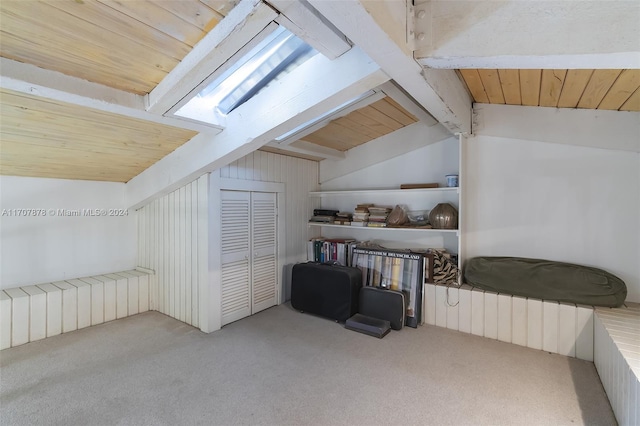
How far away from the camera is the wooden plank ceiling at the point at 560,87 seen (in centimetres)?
199

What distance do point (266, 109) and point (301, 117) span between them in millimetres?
290

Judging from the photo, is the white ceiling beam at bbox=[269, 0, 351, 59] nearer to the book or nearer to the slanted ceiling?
the slanted ceiling

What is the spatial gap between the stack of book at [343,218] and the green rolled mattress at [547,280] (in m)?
1.52

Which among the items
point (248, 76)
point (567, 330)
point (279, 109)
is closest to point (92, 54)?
point (248, 76)

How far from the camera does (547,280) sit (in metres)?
2.68

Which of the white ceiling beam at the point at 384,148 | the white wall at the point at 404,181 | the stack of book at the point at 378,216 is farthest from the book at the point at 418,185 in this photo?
the white ceiling beam at the point at 384,148

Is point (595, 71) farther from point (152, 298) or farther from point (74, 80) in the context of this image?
point (152, 298)

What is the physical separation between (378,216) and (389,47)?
2.53 metres

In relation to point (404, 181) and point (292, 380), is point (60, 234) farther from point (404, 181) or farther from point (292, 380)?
point (404, 181)

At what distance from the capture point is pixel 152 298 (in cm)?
371

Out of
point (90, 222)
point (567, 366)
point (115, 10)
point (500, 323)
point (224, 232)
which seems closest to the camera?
point (115, 10)

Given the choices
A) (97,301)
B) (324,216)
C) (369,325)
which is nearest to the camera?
(369,325)

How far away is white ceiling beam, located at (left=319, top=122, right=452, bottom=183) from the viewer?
11.6ft

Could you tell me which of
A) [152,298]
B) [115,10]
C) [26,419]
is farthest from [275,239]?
[115,10]
